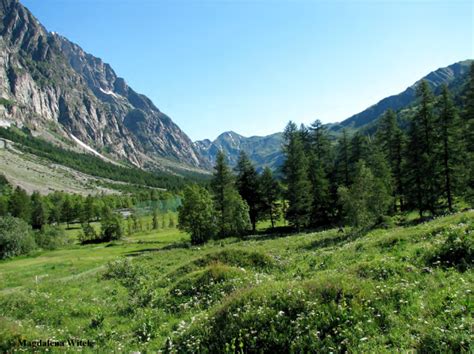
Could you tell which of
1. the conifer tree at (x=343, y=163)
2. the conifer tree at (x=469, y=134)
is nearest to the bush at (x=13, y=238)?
the conifer tree at (x=343, y=163)

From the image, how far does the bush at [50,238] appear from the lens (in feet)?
252

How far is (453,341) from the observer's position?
17.5 ft

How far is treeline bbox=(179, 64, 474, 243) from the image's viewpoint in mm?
36500

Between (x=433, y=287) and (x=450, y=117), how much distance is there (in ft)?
119

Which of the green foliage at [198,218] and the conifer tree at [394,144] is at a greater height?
the conifer tree at [394,144]

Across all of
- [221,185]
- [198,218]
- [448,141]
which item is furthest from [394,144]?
[198,218]

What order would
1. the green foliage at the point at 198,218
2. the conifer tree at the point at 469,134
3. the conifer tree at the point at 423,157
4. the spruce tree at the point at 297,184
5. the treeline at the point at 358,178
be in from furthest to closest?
the green foliage at the point at 198,218 → the spruce tree at the point at 297,184 → the conifer tree at the point at 423,157 → the treeline at the point at 358,178 → the conifer tree at the point at 469,134

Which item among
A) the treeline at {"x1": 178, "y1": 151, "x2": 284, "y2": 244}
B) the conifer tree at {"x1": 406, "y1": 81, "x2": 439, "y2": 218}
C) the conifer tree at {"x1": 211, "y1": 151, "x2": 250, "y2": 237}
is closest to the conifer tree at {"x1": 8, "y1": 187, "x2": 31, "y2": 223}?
the treeline at {"x1": 178, "y1": 151, "x2": 284, "y2": 244}

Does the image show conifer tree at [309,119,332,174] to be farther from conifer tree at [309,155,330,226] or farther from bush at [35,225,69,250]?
bush at [35,225,69,250]

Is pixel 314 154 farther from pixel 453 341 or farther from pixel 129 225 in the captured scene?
pixel 129 225

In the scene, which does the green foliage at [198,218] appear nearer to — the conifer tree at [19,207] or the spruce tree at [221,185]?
the spruce tree at [221,185]

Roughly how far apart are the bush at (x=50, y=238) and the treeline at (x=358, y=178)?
40.1 meters

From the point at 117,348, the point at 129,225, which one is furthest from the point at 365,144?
the point at 129,225

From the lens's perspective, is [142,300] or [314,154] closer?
[142,300]
